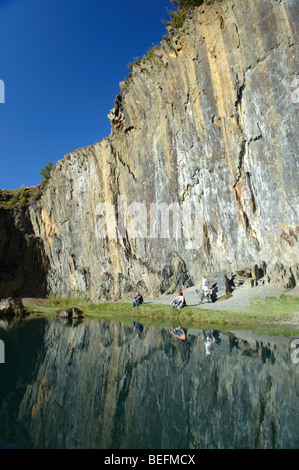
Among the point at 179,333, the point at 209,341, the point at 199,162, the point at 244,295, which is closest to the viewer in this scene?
the point at 209,341

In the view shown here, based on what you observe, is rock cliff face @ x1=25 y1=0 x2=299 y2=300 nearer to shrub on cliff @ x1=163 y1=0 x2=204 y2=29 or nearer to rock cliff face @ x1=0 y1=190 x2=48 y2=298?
shrub on cliff @ x1=163 y1=0 x2=204 y2=29

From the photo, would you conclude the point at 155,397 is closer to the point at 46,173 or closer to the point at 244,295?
the point at 244,295

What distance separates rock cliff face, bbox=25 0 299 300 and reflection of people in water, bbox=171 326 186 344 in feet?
28.6

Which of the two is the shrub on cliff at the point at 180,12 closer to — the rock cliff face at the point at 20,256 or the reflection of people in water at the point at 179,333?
the reflection of people in water at the point at 179,333

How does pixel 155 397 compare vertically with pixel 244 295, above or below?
below

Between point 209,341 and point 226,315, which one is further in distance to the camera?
point 226,315

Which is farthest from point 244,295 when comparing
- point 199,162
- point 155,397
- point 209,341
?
point 155,397

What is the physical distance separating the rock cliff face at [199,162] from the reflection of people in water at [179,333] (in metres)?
8.71

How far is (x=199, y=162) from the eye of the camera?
95.2 feet

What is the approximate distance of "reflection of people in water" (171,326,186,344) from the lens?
1380 cm

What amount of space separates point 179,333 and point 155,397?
8.00 m

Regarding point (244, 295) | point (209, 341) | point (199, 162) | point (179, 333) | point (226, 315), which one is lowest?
point (179, 333)

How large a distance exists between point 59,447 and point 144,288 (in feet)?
93.5
